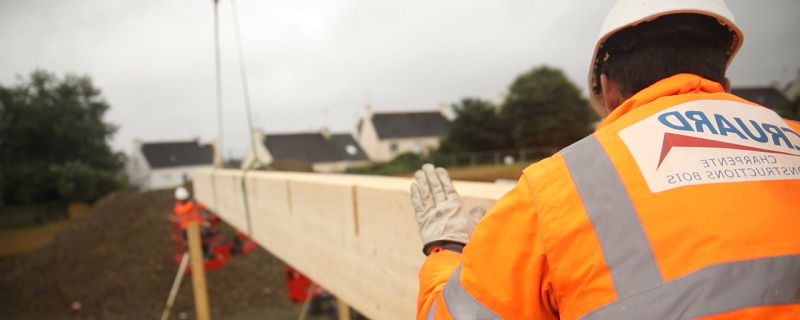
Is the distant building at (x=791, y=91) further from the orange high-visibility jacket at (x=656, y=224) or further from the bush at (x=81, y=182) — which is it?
the bush at (x=81, y=182)

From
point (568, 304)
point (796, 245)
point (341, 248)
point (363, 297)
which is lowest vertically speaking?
point (363, 297)

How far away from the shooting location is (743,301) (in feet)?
1.96

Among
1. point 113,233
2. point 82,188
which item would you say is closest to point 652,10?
point 113,233

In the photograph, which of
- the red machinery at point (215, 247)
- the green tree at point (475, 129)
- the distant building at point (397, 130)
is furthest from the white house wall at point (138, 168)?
the red machinery at point (215, 247)

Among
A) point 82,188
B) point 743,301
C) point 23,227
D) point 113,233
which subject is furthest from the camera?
point 82,188

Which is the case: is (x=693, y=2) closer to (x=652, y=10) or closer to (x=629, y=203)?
(x=652, y=10)

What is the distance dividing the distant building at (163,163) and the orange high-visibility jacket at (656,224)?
40033 mm

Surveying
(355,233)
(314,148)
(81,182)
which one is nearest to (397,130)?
(314,148)

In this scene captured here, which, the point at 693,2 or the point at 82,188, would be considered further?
the point at 82,188

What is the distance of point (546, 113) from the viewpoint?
41.0ft

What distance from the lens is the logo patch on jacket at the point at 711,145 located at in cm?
69

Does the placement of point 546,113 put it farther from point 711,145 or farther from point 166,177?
point 166,177

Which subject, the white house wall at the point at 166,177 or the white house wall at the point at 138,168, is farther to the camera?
the white house wall at the point at 138,168

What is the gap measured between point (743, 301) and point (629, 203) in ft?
0.65
